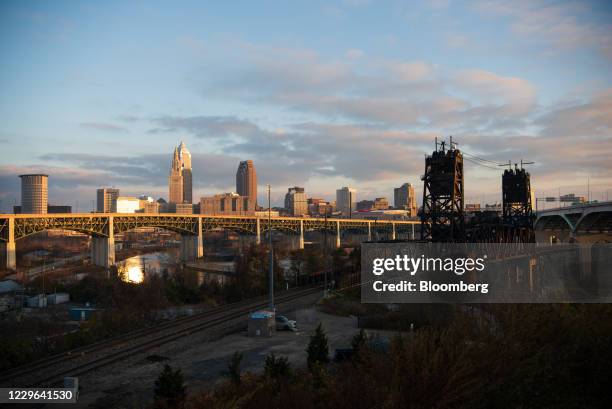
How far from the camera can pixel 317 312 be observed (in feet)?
140

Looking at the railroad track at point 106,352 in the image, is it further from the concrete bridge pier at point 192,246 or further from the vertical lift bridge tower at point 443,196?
the concrete bridge pier at point 192,246

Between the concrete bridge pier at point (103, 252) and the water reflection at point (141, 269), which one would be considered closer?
the water reflection at point (141, 269)

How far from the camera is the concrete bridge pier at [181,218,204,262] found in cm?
14262

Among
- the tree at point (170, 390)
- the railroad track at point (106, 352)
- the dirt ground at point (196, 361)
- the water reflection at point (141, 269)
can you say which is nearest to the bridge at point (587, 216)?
the dirt ground at point (196, 361)

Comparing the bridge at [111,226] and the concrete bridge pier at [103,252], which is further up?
the bridge at [111,226]

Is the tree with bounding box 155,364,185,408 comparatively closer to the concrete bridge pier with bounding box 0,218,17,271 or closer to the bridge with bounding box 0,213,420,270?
the bridge with bounding box 0,213,420,270

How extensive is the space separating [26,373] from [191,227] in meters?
118

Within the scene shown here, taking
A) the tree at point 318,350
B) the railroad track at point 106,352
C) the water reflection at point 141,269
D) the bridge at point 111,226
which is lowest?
the water reflection at point 141,269

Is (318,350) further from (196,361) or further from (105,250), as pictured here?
(105,250)

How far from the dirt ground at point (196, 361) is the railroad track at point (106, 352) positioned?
126cm

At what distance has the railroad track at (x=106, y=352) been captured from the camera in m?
24.7

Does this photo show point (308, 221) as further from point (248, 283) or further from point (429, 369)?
point (429, 369)

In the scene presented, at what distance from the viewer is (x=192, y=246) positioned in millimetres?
144750

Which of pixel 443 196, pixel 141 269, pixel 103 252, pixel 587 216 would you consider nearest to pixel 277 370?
pixel 443 196
